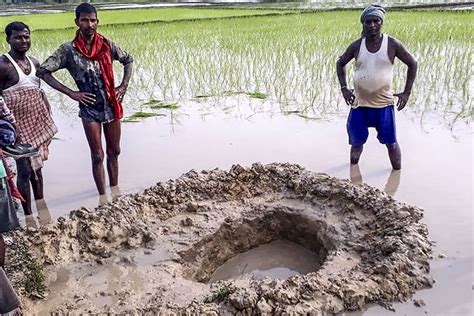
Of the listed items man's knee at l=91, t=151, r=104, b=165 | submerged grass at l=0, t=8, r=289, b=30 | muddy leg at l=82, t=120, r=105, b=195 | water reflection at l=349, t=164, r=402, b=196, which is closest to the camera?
muddy leg at l=82, t=120, r=105, b=195

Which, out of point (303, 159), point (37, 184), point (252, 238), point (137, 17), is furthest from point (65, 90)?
point (137, 17)

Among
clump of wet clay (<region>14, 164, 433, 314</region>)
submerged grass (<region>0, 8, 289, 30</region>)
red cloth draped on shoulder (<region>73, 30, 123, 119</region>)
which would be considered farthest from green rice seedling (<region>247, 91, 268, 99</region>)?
submerged grass (<region>0, 8, 289, 30</region>)

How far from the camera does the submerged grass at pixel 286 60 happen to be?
19.3ft

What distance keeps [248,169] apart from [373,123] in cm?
110

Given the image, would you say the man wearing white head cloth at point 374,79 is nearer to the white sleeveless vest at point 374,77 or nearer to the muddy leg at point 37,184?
the white sleeveless vest at point 374,77

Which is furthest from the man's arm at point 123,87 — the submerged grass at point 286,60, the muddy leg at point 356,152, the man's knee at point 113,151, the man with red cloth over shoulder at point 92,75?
the submerged grass at point 286,60

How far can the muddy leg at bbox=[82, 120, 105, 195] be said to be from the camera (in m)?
3.30

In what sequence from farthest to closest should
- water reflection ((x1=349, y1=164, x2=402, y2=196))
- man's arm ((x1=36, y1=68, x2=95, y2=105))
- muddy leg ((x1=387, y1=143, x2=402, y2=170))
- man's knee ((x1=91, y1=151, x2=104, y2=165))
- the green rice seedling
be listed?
the green rice seedling
muddy leg ((x1=387, y1=143, x2=402, y2=170))
water reflection ((x1=349, y1=164, x2=402, y2=196))
man's knee ((x1=91, y1=151, x2=104, y2=165))
man's arm ((x1=36, y1=68, x2=95, y2=105))

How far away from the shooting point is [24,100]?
314cm

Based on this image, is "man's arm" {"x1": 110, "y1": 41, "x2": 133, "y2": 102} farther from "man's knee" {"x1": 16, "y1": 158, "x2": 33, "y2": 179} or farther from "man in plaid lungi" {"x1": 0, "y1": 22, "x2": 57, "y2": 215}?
"man's knee" {"x1": 16, "y1": 158, "x2": 33, "y2": 179}

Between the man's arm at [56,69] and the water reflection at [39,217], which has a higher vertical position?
the man's arm at [56,69]

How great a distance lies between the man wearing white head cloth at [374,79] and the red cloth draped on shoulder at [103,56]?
1.75 m

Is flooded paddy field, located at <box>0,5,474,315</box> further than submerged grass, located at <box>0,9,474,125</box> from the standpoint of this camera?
No

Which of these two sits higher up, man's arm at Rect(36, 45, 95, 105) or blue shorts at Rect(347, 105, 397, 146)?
man's arm at Rect(36, 45, 95, 105)
